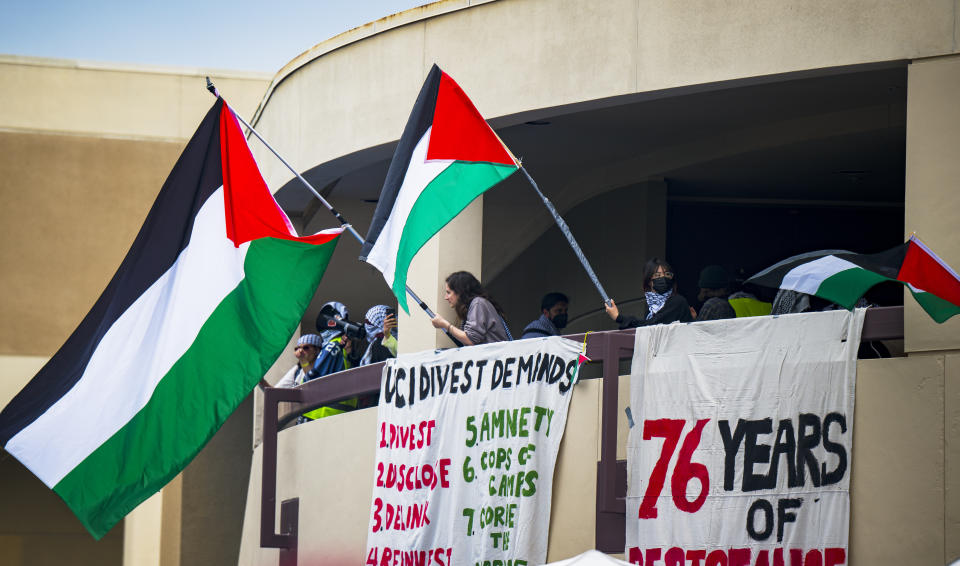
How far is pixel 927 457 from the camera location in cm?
857

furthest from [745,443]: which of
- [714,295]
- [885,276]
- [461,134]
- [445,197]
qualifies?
[461,134]

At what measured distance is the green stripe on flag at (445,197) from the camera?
9680 mm

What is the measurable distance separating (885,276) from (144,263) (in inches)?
200

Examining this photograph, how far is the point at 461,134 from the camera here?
1002 cm

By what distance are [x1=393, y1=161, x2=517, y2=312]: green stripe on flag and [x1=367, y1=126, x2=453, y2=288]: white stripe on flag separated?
35 millimetres

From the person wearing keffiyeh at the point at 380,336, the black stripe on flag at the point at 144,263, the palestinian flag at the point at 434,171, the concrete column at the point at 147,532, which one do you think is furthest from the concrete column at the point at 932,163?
the concrete column at the point at 147,532

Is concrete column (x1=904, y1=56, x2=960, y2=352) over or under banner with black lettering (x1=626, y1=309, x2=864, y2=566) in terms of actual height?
over

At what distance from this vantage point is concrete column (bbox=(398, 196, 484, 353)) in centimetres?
1234

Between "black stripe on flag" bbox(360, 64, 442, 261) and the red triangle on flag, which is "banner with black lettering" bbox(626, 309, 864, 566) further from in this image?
"black stripe on flag" bbox(360, 64, 442, 261)

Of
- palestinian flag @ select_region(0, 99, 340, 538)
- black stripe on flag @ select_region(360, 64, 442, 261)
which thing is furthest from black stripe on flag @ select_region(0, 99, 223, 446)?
black stripe on flag @ select_region(360, 64, 442, 261)

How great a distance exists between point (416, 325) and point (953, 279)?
208 inches

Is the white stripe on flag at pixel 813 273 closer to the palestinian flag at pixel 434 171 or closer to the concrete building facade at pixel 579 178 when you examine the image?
the concrete building facade at pixel 579 178

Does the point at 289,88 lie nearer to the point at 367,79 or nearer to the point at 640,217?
the point at 367,79

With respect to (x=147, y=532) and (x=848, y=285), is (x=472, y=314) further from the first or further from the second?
(x=147, y=532)
